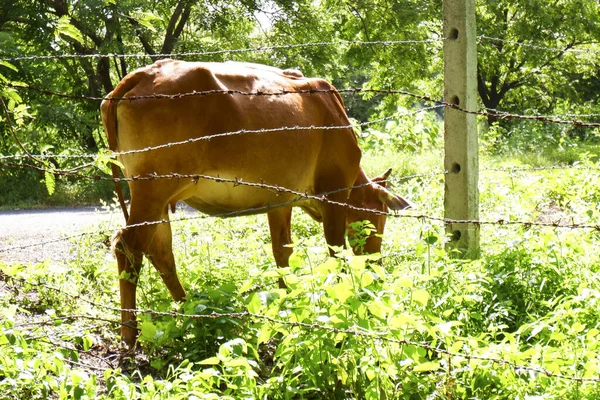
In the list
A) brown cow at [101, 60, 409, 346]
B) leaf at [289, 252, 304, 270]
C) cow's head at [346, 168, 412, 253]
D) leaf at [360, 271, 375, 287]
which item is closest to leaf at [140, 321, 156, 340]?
brown cow at [101, 60, 409, 346]

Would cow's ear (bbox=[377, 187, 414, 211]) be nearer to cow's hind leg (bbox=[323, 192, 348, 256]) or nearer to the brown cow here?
the brown cow

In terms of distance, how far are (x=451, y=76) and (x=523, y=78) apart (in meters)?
23.0

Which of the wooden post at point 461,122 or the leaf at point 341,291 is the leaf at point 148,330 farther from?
the wooden post at point 461,122

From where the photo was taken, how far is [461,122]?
16.7 feet

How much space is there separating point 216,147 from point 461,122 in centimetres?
166

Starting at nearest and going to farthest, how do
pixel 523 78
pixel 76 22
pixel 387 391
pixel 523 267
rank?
Answer: 1. pixel 387 391
2. pixel 523 267
3. pixel 76 22
4. pixel 523 78

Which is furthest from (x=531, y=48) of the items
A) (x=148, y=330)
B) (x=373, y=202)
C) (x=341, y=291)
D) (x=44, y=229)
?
(x=341, y=291)

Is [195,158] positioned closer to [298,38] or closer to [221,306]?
[221,306]

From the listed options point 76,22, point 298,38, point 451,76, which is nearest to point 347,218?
point 451,76

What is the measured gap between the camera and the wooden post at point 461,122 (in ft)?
16.7

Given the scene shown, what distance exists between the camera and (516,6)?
22188mm

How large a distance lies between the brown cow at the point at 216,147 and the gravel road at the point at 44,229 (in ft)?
7.40

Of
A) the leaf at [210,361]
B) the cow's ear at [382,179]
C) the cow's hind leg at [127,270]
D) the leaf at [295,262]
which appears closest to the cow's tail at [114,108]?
the cow's hind leg at [127,270]

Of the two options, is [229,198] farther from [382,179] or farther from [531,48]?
[531,48]
